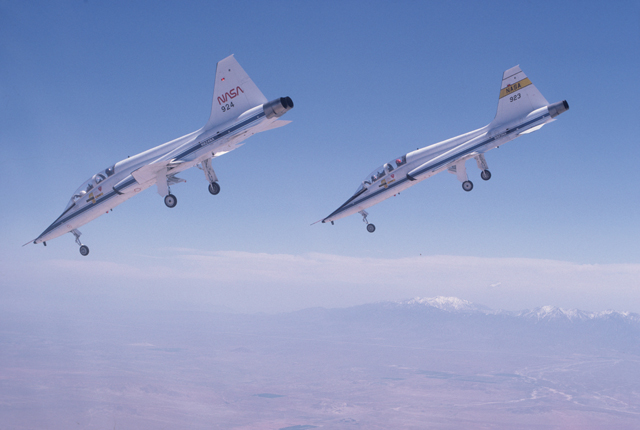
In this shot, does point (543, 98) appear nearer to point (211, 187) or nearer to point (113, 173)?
point (211, 187)

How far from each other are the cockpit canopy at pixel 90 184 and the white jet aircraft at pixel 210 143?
0.27 ft

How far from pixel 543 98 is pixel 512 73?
3.52 m

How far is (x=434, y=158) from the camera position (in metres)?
43.0

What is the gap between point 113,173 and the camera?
39.5 metres

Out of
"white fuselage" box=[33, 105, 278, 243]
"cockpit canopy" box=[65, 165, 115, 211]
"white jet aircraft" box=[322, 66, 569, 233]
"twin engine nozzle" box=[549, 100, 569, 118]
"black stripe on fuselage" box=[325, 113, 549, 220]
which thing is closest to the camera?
"white fuselage" box=[33, 105, 278, 243]

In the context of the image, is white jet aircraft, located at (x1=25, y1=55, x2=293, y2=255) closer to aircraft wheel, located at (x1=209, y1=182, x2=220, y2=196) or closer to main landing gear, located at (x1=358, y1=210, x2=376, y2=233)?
aircraft wheel, located at (x1=209, y1=182, x2=220, y2=196)

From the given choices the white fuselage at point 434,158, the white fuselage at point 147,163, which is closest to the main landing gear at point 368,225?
the white fuselage at point 434,158

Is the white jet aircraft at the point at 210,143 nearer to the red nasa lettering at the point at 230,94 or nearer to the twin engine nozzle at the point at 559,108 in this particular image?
the red nasa lettering at the point at 230,94

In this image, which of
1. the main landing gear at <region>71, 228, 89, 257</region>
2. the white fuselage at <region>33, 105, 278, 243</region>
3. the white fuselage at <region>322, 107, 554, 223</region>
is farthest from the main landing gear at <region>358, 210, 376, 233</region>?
the main landing gear at <region>71, 228, 89, 257</region>

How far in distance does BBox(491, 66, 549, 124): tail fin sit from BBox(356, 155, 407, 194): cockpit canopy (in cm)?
915

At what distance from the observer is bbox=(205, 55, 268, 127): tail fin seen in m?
34.8

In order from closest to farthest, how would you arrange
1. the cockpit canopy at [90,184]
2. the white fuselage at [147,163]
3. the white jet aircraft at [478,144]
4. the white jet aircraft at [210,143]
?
the white jet aircraft at [210,143] < the white fuselage at [147,163] < the white jet aircraft at [478,144] < the cockpit canopy at [90,184]

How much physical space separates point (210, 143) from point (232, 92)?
160 inches

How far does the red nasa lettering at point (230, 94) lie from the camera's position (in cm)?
Answer: 3501
